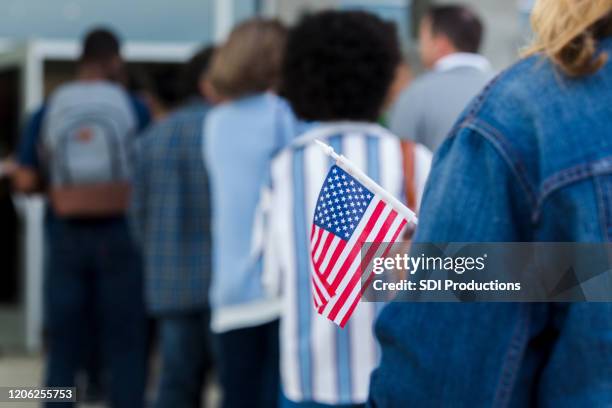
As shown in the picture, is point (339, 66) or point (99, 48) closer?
point (339, 66)

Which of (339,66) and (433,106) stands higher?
(339,66)

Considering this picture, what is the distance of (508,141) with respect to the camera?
4.25ft

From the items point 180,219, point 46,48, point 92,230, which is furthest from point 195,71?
point 46,48

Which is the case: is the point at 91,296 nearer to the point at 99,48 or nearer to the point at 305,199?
the point at 99,48

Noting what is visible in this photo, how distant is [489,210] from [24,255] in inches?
262

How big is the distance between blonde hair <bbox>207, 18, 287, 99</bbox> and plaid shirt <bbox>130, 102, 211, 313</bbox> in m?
0.43

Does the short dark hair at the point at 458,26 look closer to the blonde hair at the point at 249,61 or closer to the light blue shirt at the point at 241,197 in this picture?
the blonde hair at the point at 249,61

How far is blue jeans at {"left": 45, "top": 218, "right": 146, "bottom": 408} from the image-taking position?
4.60 meters

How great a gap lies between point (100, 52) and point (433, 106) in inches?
68.4

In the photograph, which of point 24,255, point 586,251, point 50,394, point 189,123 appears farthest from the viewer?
point 24,255

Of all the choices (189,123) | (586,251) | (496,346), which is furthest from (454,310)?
(189,123)

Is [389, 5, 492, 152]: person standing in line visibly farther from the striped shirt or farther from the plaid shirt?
the striped shirt

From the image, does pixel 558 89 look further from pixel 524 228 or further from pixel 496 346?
pixel 496 346

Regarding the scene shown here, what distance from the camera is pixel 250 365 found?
3.79m
